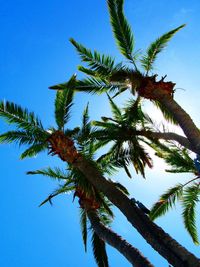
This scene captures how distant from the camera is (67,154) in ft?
44.8

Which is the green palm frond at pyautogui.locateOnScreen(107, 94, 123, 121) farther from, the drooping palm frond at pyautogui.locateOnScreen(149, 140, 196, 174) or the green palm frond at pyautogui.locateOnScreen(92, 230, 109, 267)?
the green palm frond at pyautogui.locateOnScreen(92, 230, 109, 267)

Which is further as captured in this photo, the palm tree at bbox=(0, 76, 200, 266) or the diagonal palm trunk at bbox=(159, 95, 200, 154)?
the diagonal palm trunk at bbox=(159, 95, 200, 154)

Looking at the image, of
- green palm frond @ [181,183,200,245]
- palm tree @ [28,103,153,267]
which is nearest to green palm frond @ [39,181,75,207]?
palm tree @ [28,103,153,267]

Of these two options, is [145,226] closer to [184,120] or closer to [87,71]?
[184,120]

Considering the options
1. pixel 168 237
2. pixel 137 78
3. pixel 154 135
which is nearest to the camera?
pixel 168 237

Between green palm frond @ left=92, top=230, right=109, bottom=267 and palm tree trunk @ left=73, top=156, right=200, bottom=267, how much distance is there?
2934mm

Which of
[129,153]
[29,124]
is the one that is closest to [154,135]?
[129,153]

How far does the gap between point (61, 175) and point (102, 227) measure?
389 centimetres

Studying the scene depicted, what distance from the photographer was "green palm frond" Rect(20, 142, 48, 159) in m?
15.5

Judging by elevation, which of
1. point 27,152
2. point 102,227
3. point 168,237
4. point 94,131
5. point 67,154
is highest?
point 27,152

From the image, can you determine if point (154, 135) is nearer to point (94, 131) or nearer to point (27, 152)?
point (94, 131)

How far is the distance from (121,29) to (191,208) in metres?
7.66

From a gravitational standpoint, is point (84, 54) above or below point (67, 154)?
above

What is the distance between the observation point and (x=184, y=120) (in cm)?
1298
